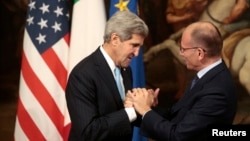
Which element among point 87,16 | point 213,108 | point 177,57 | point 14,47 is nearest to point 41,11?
point 87,16

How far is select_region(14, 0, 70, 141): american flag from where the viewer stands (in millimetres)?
3893

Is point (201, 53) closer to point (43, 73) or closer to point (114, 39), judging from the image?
point (114, 39)

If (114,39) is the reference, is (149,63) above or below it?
below

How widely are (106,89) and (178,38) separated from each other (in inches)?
96.1

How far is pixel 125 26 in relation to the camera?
232 cm

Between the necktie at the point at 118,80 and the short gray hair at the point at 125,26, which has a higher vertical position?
the short gray hair at the point at 125,26

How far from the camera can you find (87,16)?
390 centimetres

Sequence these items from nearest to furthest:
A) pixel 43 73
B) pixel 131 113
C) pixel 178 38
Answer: pixel 131 113 → pixel 43 73 → pixel 178 38

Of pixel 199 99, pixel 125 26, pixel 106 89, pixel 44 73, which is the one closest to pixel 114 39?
pixel 125 26

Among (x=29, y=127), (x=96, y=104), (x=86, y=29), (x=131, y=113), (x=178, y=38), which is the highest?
(x=86, y=29)

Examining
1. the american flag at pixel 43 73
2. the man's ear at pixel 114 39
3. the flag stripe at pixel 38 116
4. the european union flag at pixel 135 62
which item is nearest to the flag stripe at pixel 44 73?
the american flag at pixel 43 73

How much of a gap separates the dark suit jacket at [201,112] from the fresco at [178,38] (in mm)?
2345

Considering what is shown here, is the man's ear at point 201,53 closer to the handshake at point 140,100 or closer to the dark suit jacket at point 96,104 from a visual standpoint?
the handshake at point 140,100

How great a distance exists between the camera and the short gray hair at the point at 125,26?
2.31m
